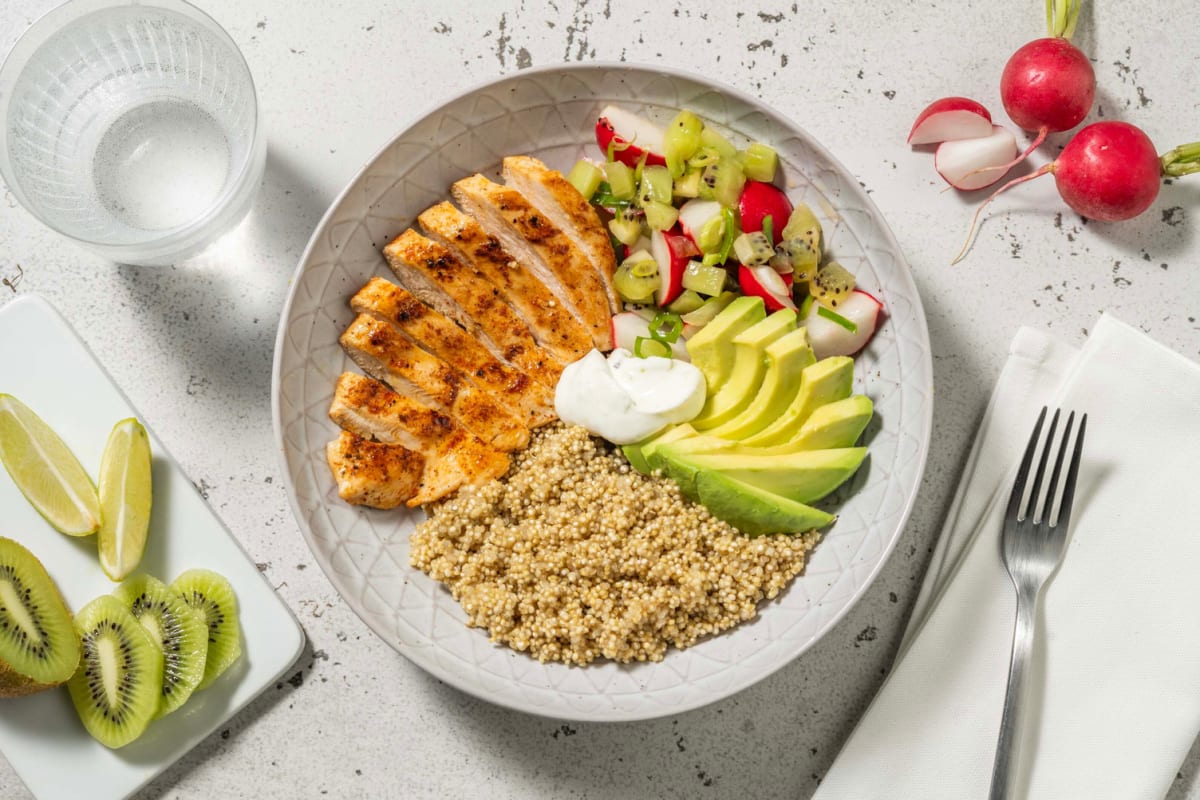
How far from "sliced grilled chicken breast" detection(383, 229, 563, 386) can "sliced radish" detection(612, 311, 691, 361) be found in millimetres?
173

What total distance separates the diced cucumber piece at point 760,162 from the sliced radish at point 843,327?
0.35 metres

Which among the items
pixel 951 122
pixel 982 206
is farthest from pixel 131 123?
pixel 982 206

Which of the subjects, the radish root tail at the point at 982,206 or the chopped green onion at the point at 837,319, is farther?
the radish root tail at the point at 982,206

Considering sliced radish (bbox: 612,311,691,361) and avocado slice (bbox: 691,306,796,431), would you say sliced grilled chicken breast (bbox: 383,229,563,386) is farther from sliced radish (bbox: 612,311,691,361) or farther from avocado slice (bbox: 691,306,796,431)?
avocado slice (bbox: 691,306,796,431)

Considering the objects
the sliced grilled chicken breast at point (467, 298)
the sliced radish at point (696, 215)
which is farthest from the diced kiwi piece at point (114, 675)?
the sliced radish at point (696, 215)

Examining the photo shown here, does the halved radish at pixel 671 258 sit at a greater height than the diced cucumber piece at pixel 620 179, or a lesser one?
lesser

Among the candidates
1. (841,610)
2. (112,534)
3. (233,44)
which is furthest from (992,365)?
(112,534)

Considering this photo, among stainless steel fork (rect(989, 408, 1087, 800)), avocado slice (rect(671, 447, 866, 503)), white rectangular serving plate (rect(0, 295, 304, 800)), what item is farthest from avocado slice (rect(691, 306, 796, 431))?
white rectangular serving plate (rect(0, 295, 304, 800))

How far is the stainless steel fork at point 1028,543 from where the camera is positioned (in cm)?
230

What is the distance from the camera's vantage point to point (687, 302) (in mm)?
2342

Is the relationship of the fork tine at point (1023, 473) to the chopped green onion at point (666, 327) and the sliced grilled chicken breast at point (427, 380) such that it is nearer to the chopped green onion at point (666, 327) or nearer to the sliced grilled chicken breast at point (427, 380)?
the chopped green onion at point (666, 327)

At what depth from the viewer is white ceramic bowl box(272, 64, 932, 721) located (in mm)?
2193

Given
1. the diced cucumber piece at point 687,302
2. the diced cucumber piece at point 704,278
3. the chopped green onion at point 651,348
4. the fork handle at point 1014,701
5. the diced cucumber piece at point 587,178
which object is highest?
the diced cucumber piece at point 587,178

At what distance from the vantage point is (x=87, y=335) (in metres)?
2.54
